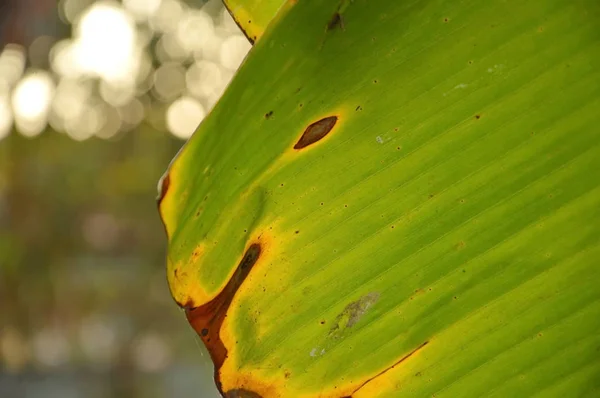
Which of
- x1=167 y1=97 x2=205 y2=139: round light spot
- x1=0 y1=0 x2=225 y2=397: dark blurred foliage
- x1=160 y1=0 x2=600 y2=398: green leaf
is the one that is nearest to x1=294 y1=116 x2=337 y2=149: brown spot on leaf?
x1=160 y1=0 x2=600 y2=398: green leaf

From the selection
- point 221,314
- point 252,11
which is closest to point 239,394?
point 221,314

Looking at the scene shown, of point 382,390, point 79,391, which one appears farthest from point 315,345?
point 79,391

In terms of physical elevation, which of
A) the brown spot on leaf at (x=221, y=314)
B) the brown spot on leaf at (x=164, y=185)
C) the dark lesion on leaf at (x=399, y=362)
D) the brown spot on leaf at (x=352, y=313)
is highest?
the brown spot on leaf at (x=164, y=185)

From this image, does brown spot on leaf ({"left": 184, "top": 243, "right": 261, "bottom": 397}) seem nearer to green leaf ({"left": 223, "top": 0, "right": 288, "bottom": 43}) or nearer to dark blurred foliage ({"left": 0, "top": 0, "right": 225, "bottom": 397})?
green leaf ({"left": 223, "top": 0, "right": 288, "bottom": 43})

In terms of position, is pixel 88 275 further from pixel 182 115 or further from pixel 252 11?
pixel 252 11

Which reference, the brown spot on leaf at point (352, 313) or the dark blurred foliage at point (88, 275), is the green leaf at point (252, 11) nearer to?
the brown spot on leaf at point (352, 313)

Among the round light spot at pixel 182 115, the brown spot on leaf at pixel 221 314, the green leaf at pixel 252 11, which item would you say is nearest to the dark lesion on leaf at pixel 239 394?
the brown spot on leaf at pixel 221 314
